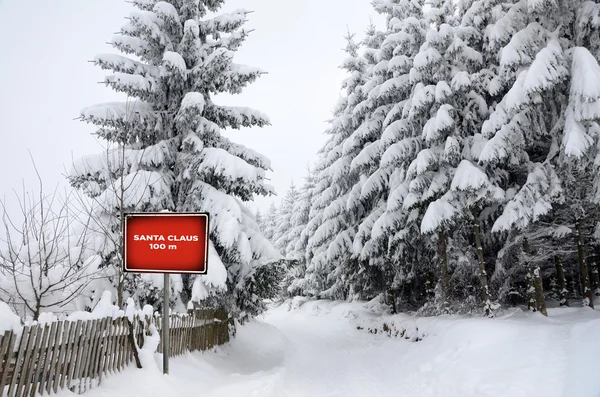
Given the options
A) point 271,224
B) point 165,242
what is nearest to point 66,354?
point 165,242

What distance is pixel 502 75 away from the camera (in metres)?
12.4

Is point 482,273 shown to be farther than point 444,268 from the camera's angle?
No

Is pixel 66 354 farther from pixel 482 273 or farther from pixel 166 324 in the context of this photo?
pixel 482 273

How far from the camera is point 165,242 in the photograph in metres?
6.55

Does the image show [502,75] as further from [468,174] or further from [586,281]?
[586,281]

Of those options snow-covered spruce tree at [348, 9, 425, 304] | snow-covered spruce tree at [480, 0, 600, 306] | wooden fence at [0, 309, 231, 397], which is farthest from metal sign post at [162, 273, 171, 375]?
snow-covered spruce tree at [348, 9, 425, 304]

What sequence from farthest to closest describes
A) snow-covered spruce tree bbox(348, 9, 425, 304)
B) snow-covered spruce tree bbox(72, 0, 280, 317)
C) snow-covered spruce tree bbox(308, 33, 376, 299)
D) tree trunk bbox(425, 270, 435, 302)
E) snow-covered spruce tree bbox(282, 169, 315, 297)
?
snow-covered spruce tree bbox(282, 169, 315, 297) < snow-covered spruce tree bbox(308, 33, 376, 299) < tree trunk bbox(425, 270, 435, 302) < snow-covered spruce tree bbox(348, 9, 425, 304) < snow-covered spruce tree bbox(72, 0, 280, 317)

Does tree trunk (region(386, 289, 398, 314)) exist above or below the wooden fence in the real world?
below

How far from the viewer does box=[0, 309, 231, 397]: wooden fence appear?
4.89 metres

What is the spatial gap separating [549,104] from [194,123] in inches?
426

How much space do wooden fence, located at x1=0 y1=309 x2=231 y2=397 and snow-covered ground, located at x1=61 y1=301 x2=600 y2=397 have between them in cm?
33

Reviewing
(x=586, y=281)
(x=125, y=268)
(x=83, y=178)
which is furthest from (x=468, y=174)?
(x=83, y=178)

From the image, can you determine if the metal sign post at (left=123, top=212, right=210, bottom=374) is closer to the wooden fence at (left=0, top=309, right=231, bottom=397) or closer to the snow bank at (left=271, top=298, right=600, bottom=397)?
the wooden fence at (left=0, top=309, right=231, bottom=397)

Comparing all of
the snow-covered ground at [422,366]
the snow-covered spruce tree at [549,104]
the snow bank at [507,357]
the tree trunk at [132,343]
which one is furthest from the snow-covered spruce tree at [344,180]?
the tree trunk at [132,343]
